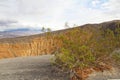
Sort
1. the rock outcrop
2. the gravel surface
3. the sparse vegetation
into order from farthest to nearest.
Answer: the rock outcrop → the sparse vegetation → the gravel surface

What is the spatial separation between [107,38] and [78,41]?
2130 mm

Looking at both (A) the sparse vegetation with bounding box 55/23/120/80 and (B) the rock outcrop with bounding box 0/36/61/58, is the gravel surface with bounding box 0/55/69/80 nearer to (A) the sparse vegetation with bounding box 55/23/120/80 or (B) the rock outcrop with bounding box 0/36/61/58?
(A) the sparse vegetation with bounding box 55/23/120/80

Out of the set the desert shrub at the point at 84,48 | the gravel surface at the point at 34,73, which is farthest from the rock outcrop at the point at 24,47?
the desert shrub at the point at 84,48

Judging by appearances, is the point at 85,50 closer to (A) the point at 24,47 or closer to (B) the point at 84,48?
(B) the point at 84,48

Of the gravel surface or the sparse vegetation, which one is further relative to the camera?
the sparse vegetation

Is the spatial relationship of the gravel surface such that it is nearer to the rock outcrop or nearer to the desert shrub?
the desert shrub

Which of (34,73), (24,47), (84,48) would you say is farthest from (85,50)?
(24,47)

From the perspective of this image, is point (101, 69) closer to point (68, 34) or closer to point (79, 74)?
point (79, 74)

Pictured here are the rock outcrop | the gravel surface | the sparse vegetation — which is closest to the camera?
the gravel surface

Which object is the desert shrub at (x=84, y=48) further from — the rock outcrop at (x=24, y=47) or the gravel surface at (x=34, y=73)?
the rock outcrop at (x=24, y=47)

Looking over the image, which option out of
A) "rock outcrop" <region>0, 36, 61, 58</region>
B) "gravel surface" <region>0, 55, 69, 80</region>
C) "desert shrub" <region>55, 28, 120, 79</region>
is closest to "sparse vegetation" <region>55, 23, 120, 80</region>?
"desert shrub" <region>55, 28, 120, 79</region>

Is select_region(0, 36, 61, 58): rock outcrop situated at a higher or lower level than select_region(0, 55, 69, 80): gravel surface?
higher

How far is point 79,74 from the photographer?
18.2m

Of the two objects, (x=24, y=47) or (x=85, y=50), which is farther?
(x=24, y=47)
